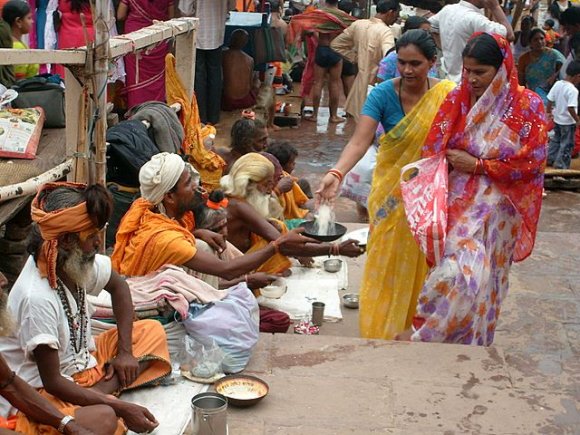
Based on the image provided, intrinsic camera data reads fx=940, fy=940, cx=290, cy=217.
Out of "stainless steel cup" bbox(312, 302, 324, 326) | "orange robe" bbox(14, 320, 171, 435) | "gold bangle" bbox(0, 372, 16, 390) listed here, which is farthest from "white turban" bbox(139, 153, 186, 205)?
"gold bangle" bbox(0, 372, 16, 390)

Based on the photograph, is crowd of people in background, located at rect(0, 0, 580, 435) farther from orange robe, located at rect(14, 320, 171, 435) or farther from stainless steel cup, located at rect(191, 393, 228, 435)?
stainless steel cup, located at rect(191, 393, 228, 435)

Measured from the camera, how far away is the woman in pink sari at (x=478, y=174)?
14.8 ft

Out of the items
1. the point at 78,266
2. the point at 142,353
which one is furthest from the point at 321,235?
the point at 78,266

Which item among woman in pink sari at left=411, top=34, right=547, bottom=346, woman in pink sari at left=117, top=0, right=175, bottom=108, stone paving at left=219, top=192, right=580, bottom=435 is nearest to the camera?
stone paving at left=219, top=192, right=580, bottom=435

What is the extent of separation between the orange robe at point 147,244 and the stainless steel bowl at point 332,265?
6.38 ft

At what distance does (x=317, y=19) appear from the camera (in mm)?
12609

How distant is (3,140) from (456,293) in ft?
8.38

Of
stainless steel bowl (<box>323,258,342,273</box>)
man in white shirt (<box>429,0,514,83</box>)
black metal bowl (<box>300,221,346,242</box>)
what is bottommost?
stainless steel bowl (<box>323,258,342,273</box>)

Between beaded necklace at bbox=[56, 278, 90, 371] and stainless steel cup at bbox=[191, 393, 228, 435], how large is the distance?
0.48 m

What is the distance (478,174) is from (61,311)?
2.18m

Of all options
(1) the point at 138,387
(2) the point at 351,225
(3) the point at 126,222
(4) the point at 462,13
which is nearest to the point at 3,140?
(3) the point at 126,222

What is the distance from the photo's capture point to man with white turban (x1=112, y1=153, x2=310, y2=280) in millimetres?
4379

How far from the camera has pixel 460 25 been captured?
761 cm

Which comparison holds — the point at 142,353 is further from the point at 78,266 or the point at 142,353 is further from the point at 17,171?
the point at 17,171
